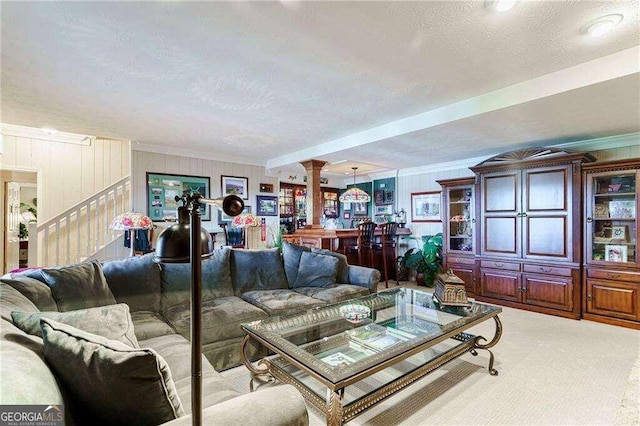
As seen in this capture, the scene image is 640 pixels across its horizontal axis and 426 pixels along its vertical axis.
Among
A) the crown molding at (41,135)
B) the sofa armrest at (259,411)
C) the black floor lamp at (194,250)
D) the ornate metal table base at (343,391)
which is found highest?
the crown molding at (41,135)

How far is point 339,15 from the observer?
1693mm

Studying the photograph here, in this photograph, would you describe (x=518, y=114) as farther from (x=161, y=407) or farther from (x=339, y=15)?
(x=161, y=407)

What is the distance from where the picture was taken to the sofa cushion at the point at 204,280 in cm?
273

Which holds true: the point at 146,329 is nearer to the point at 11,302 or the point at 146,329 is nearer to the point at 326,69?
the point at 11,302

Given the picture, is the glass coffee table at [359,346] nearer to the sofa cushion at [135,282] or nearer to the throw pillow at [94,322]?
the throw pillow at [94,322]

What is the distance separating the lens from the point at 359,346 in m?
2.08

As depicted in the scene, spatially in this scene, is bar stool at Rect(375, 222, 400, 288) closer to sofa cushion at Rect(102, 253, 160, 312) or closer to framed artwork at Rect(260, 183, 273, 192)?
framed artwork at Rect(260, 183, 273, 192)

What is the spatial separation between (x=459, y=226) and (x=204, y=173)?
4.61m

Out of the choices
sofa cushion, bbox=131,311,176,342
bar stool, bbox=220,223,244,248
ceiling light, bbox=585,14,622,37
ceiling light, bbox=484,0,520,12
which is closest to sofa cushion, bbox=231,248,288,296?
sofa cushion, bbox=131,311,176,342

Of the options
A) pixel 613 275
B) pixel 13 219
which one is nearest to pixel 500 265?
pixel 613 275

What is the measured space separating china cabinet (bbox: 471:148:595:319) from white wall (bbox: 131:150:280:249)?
3.99 meters

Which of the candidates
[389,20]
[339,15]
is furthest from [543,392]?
[339,15]

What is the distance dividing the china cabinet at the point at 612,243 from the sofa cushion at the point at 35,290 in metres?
5.37

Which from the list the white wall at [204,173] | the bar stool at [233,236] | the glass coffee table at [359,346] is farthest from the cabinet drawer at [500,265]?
the bar stool at [233,236]
